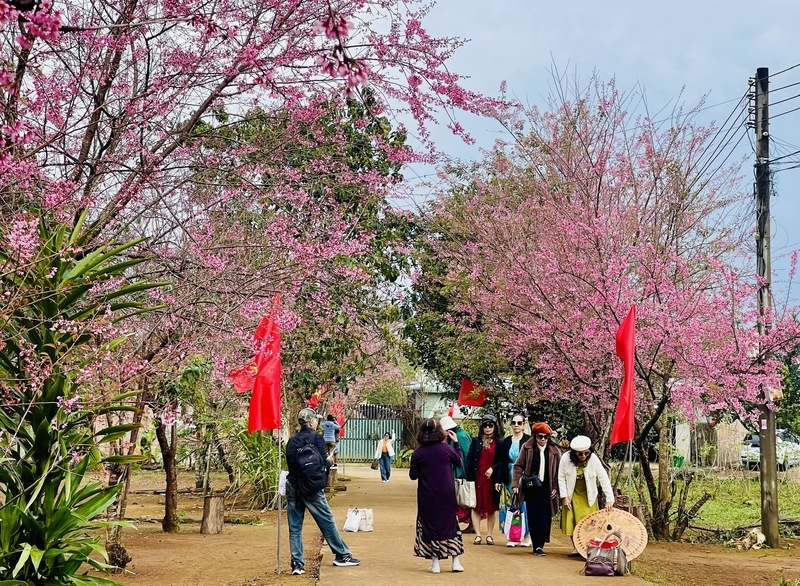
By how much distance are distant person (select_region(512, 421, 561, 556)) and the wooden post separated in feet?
15.5

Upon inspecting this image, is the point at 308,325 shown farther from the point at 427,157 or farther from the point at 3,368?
the point at 3,368

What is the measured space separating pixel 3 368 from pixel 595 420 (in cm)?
1137

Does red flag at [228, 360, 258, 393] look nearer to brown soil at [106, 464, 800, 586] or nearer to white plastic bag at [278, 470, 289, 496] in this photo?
white plastic bag at [278, 470, 289, 496]

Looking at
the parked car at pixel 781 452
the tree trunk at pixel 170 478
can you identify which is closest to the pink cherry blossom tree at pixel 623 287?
the tree trunk at pixel 170 478

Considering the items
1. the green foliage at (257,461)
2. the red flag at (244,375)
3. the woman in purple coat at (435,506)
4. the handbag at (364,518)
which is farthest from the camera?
the green foliage at (257,461)

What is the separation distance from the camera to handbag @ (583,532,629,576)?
1041cm

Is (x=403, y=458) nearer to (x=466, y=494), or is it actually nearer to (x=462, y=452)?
(x=462, y=452)

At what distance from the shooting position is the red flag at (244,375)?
10508 mm

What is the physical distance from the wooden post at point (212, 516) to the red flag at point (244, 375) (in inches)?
144

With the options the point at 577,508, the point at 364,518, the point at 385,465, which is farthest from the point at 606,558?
the point at 385,465

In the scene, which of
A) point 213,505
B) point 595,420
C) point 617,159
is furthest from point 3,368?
point 595,420

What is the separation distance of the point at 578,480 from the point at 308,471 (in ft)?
11.5

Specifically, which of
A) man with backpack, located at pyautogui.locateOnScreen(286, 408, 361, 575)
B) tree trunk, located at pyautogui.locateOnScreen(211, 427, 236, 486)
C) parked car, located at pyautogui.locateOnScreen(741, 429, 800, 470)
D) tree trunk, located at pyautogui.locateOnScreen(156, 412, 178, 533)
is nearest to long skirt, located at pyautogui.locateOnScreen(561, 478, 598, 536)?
man with backpack, located at pyautogui.locateOnScreen(286, 408, 361, 575)

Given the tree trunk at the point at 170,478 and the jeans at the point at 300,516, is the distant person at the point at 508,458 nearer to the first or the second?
the jeans at the point at 300,516
